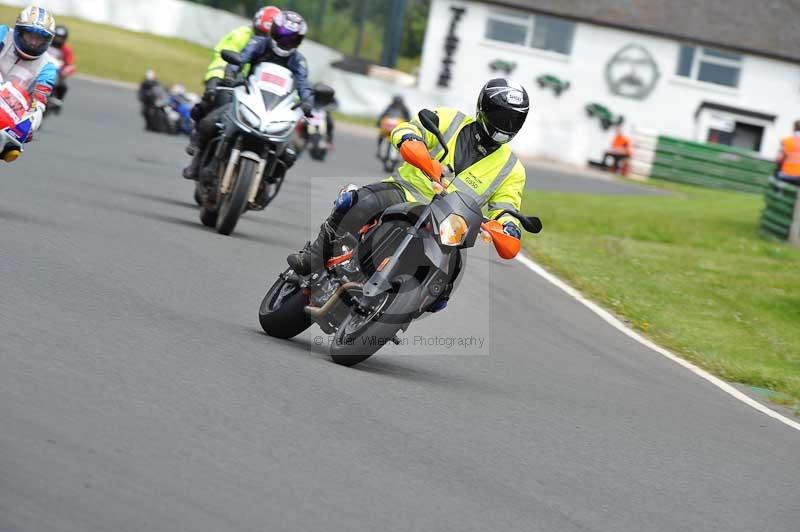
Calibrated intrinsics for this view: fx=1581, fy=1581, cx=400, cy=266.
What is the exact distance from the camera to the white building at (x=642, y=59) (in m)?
56.4

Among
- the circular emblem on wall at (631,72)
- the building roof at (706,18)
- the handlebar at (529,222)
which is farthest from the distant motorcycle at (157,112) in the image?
the circular emblem on wall at (631,72)

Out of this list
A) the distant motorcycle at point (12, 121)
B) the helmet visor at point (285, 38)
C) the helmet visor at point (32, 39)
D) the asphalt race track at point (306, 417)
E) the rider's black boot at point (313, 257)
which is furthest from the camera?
the helmet visor at point (285, 38)

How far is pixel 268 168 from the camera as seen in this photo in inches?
530

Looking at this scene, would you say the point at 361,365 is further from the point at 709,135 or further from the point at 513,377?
the point at 709,135

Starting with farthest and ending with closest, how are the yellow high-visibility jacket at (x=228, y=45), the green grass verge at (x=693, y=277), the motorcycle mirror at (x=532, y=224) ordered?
the yellow high-visibility jacket at (x=228, y=45)
the green grass verge at (x=693, y=277)
the motorcycle mirror at (x=532, y=224)

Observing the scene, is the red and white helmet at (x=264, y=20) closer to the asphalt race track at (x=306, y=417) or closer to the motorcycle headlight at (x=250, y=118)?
the motorcycle headlight at (x=250, y=118)

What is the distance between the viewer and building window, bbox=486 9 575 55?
5728 cm

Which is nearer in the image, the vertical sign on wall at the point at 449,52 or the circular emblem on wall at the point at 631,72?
the circular emblem on wall at the point at 631,72

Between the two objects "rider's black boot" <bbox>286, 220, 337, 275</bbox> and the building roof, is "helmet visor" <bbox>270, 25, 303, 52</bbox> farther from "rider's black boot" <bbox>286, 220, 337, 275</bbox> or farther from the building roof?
the building roof

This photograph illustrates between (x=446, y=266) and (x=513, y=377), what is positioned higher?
(x=446, y=266)

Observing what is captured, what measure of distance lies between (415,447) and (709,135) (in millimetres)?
51254

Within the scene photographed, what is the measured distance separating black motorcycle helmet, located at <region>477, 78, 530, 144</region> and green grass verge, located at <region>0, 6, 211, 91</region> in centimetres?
3526

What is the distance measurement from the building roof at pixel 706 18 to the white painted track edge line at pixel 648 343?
40403 millimetres

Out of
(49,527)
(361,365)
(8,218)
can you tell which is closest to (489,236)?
(361,365)
